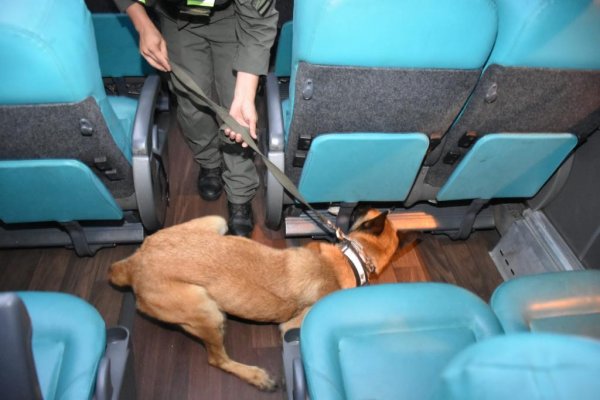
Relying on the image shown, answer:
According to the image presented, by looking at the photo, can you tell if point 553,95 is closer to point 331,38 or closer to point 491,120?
point 491,120

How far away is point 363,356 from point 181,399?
1.08 m

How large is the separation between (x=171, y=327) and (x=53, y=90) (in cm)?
130

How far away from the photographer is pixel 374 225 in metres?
1.87

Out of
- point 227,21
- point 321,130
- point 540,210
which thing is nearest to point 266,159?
point 321,130

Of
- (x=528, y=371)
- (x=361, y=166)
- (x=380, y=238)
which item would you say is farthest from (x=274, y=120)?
(x=528, y=371)

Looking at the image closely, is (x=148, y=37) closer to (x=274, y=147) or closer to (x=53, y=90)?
(x=53, y=90)

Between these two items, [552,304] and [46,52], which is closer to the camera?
[46,52]

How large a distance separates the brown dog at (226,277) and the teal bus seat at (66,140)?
34 centimetres

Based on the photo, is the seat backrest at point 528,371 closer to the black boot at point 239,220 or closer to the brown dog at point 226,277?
the brown dog at point 226,277

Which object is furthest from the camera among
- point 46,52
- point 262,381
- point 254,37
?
point 262,381

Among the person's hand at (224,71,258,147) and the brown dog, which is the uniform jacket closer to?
the person's hand at (224,71,258,147)

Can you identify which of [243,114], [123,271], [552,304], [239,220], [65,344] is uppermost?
[243,114]

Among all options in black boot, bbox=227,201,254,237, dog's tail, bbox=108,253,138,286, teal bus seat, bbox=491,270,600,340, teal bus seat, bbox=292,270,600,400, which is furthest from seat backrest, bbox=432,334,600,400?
black boot, bbox=227,201,254,237

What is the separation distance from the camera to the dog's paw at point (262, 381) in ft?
6.13
